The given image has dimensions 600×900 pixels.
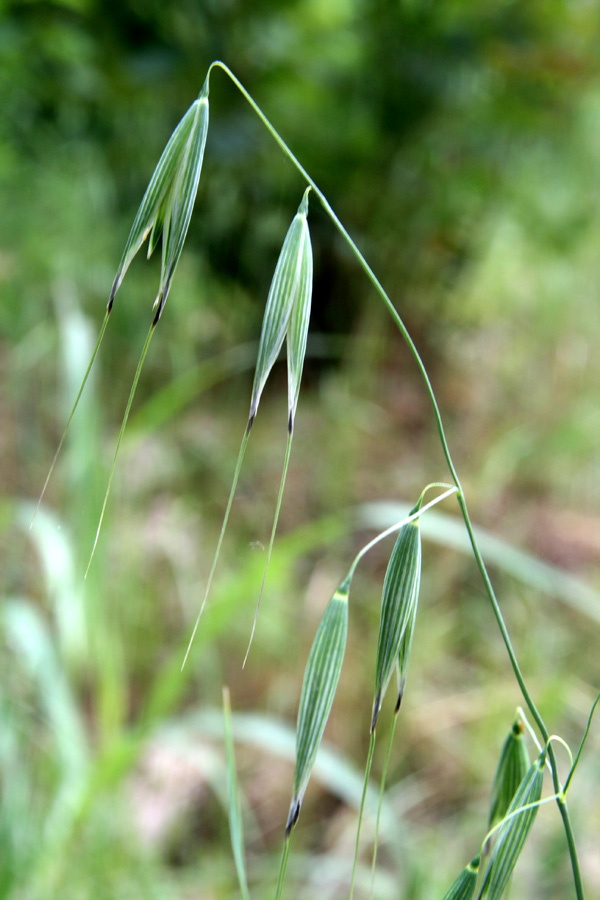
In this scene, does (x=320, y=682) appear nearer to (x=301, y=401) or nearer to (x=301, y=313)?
(x=301, y=313)

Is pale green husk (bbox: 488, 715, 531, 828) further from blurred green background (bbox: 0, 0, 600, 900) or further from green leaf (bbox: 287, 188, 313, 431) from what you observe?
blurred green background (bbox: 0, 0, 600, 900)

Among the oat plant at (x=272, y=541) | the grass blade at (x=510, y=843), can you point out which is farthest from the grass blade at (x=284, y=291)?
the grass blade at (x=510, y=843)

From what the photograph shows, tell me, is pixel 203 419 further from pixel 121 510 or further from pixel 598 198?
pixel 598 198

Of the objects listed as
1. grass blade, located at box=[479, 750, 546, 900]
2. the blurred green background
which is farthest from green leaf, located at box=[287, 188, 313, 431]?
the blurred green background

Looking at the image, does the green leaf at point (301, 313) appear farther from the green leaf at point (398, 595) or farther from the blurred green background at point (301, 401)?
the blurred green background at point (301, 401)

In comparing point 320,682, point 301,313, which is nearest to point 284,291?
point 301,313

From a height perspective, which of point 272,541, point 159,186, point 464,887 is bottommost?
point 464,887
